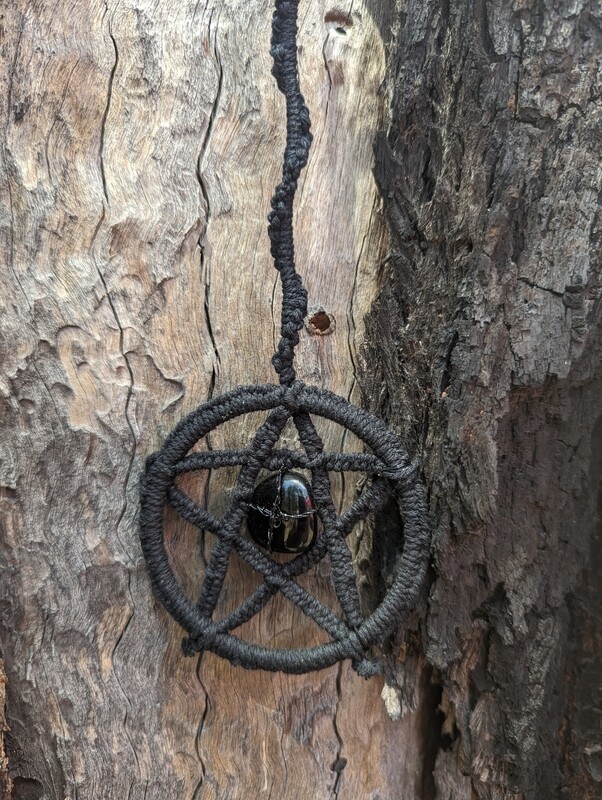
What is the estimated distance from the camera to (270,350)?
39.7 inches

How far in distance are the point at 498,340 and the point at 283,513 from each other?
0.38 m

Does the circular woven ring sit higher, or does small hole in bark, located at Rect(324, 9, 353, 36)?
small hole in bark, located at Rect(324, 9, 353, 36)

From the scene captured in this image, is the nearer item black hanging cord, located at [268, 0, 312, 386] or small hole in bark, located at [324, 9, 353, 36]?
black hanging cord, located at [268, 0, 312, 386]

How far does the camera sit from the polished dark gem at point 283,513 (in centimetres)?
91

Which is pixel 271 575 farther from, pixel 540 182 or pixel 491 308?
pixel 540 182

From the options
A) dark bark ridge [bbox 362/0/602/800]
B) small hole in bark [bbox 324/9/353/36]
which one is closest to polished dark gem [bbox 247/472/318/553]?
dark bark ridge [bbox 362/0/602/800]

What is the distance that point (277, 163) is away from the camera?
984mm

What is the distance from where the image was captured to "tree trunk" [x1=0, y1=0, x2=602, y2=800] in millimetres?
902

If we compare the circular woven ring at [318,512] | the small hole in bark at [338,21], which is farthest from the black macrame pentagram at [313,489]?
the small hole in bark at [338,21]

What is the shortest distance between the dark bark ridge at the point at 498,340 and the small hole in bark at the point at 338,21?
10 cm

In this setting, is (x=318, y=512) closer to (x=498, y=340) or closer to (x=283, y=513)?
(x=283, y=513)

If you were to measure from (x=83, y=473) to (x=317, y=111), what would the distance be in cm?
64

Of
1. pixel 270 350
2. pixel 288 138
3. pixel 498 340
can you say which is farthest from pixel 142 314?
pixel 498 340

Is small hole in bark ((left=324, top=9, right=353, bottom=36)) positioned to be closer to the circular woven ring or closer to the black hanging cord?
the black hanging cord
